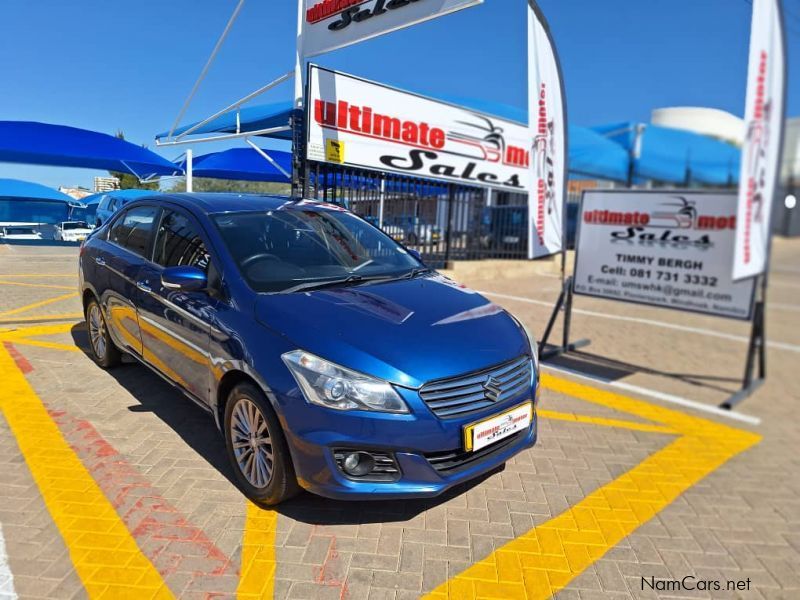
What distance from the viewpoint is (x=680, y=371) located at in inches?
201

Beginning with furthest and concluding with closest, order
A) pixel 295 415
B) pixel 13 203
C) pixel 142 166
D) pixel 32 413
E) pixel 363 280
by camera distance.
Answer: pixel 13 203 < pixel 142 166 < pixel 32 413 < pixel 363 280 < pixel 295 415

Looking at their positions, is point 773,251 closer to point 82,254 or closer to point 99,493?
point 99,493

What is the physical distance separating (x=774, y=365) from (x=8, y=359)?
6759 millimetres

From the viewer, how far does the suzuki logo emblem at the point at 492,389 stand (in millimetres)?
2453

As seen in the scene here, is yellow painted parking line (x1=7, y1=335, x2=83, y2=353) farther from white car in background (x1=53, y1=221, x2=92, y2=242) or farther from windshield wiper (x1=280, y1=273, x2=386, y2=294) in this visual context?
white car in background (x1=53, y1=221, x2=92, y2=242)

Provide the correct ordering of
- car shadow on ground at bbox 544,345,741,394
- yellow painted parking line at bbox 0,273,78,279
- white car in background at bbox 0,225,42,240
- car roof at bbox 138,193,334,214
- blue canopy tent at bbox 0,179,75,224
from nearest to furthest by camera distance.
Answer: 1. car roof at bbox 138,193,334,214
2. car shadow on ground at bbox 544,345,741,394
3. yellow painted parking line at bbox 0,273,78,279
4. white car in background at bbox 0,225,42,240
5. blue canopy tent at bbox 0,179,75,224

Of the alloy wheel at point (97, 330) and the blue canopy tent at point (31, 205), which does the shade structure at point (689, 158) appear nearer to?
the alloy wheel at point (97, 330)

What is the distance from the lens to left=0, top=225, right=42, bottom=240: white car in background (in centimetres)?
1742

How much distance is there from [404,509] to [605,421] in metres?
2.03

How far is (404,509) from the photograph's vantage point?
2.68 metres

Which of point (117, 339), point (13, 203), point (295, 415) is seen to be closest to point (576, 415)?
point (295, 415)

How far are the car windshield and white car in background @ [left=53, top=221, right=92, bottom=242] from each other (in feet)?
58.8

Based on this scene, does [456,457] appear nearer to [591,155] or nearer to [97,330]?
[97,330]

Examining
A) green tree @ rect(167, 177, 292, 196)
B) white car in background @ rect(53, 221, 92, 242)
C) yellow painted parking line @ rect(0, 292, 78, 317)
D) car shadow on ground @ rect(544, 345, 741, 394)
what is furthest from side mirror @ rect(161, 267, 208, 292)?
green tree @ rect(167, 177, 292, 196)
